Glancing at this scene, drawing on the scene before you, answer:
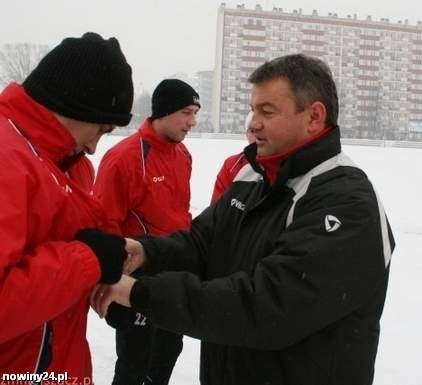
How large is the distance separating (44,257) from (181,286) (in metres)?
0.45

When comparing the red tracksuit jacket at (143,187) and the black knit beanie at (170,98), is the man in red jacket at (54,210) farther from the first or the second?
the black knit beanie at (170,98)

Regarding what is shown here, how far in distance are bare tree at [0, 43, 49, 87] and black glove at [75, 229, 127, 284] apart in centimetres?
6124

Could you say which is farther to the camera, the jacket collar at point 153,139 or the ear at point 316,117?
the jacket collar at point 153,139

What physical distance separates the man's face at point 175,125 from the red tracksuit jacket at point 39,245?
2070 millimetres

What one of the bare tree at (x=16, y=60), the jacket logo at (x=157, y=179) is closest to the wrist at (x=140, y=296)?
the jacket logo at (x=157, y=179)

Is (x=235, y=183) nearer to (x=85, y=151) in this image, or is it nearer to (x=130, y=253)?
(x=130, y=253)

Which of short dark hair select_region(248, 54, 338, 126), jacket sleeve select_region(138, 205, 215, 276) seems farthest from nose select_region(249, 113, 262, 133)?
jacket sleeve select_region(138, 205, 215, 276)

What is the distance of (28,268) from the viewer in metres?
1.39

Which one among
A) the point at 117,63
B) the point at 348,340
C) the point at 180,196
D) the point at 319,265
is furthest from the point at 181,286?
the point at 180,196

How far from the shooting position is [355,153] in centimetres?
2391

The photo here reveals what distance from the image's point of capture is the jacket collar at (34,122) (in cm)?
161

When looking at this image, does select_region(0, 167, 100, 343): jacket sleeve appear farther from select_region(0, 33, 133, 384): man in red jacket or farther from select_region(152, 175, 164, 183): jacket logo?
select_region(152, 175, 164, 183): jacket logo

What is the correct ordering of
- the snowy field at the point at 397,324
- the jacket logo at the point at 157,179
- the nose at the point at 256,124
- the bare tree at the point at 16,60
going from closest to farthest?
the nose at the point at 256,124 < the jacket logo at the point at 157,179 < the snowy field at the point at 397,324 < the bare tree at the point at 16,60

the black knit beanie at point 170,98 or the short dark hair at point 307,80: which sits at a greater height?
the short dark hair at point 307,80
